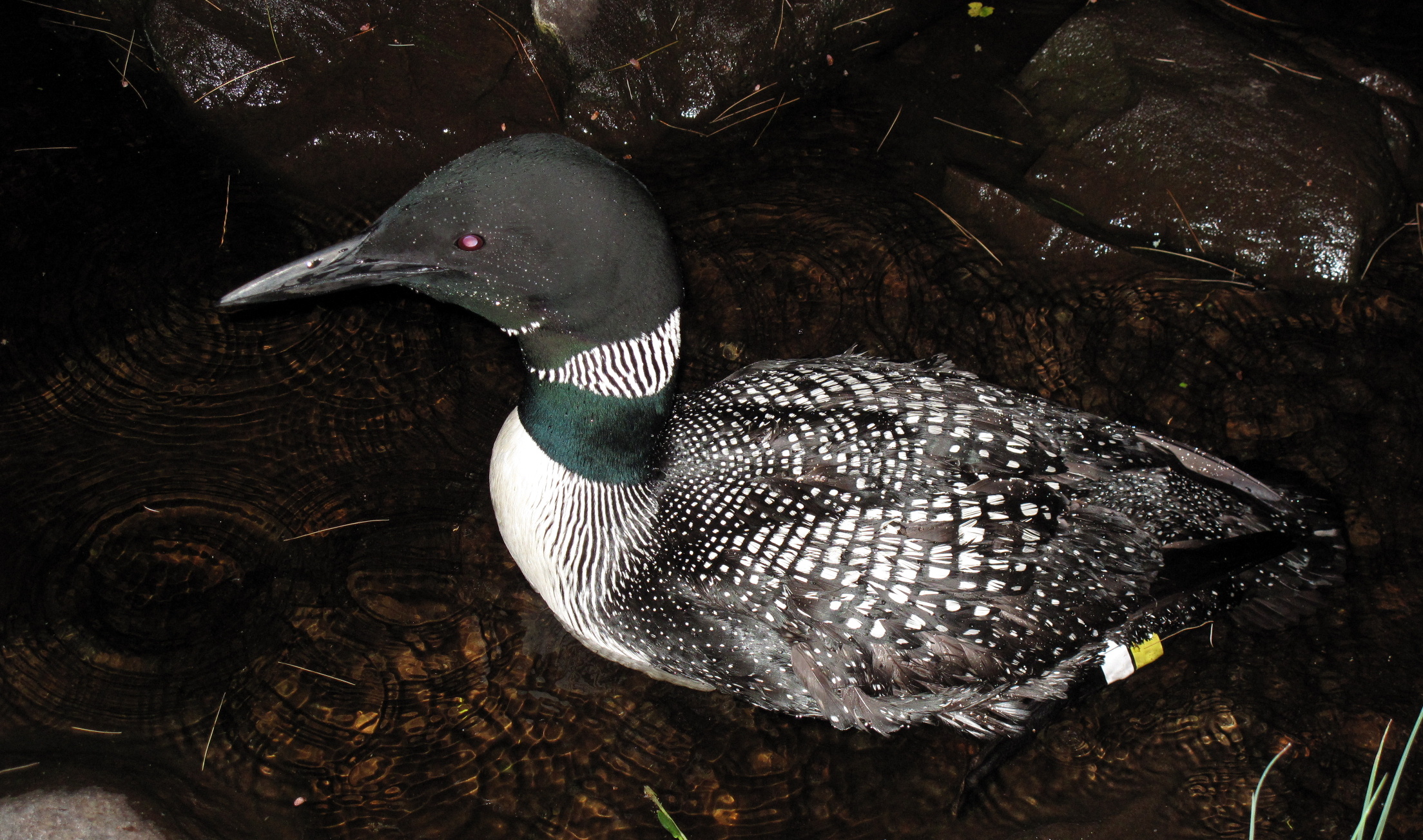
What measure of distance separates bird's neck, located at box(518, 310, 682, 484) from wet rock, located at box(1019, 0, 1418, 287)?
7.31 feet

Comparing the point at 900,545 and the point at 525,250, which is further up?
the point at 525,250

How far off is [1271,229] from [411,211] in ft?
10.8

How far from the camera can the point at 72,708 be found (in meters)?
2.79

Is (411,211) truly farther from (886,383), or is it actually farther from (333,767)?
(333,767)

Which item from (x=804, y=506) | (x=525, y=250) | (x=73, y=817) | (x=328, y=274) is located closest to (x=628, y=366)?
(x=525, y=250)

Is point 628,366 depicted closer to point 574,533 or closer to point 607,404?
point 607,404

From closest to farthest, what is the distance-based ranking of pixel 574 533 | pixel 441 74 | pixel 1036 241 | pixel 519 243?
pixel 519 243
pixel 574 533
pixel 1036 241
pixel 441 74

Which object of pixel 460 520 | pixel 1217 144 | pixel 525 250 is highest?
pixel 525 250

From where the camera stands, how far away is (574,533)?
280 cm

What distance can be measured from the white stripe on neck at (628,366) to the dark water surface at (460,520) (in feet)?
3.34

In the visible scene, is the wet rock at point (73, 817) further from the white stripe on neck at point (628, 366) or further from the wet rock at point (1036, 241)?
the wet rock at point (1036, 241)

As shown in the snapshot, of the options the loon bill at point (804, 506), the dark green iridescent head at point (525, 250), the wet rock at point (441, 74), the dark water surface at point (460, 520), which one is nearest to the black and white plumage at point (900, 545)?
the loon bill at point (804, 506)

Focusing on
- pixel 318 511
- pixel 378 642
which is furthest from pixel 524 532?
pixel 318 511

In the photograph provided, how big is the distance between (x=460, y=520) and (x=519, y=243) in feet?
4.67
